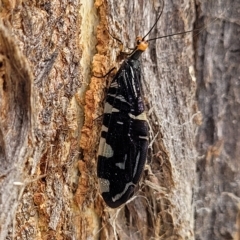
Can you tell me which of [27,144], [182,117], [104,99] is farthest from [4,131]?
[182,117]

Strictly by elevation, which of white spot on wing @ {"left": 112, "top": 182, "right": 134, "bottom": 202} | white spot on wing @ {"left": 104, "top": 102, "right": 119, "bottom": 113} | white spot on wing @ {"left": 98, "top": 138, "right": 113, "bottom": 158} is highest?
white spot on wing @ {"left": 104, "top": 102, "right": 119, "bottom": 113}

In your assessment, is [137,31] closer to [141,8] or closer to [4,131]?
[141,8]

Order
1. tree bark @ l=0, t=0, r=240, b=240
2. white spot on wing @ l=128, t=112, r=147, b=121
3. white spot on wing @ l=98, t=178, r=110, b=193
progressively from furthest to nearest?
white spot on wing @ l=128, t=112, r=147, b=121 → white spot on wing @ l=98, t=178, r=110, b=193 → tree bark @ l=0, t=0, r=240, b=240

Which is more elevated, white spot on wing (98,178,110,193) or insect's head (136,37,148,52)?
A: insect's head (136,37,148,52)

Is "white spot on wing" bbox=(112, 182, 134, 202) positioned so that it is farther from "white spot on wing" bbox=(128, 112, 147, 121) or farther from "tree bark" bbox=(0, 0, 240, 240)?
"white spot on wing" bbox=(128, 112, 147, 121)

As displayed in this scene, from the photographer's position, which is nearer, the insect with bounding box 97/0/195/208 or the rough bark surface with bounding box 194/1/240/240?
the insect with bounding box 97/0/195/208

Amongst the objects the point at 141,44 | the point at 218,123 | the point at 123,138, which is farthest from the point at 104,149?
the point at 218,123

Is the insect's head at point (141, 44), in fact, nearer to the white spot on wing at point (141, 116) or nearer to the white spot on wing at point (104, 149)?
the white spot on wing at point (141, 116)

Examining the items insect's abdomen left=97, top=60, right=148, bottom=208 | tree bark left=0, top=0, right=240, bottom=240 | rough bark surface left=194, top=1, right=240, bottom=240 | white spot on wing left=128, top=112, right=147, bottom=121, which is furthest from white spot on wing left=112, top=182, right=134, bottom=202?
rough bark surface left=194, top=1, right=240, bottom=240

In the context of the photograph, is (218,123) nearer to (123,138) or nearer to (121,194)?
(123,138)
